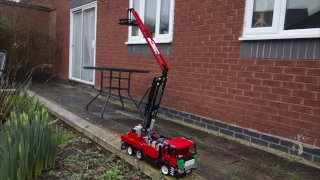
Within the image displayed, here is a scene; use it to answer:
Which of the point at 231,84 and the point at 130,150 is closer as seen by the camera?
the point at 130,150

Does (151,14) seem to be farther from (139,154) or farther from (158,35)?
(139,154)

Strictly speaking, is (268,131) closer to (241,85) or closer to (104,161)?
(241,85)

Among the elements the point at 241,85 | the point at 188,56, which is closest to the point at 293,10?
the point at 241,85

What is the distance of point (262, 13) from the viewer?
3336mm

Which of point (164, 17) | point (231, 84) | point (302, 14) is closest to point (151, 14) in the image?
point (164, 17)

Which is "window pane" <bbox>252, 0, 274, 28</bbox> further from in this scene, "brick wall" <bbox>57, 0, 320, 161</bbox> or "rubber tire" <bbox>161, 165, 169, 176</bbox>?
"rubber tire" <bbox>161, 165, 169, 176</bbox>

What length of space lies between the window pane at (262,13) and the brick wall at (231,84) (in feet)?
0.60

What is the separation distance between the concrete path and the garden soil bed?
10 cm

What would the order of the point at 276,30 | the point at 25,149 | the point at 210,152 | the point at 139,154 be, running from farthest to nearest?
1. the point at 276,30
2. the point at 210,152
3. the point at 139,154
4. the point at 25,149

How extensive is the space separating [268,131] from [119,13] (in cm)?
438

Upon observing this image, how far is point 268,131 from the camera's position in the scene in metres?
3.27

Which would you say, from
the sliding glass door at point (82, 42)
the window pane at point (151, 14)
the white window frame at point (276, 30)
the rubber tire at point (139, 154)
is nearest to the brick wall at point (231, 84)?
the white window frame at point (276, 30)

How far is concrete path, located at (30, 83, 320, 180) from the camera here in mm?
2527

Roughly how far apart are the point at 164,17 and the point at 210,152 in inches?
111
